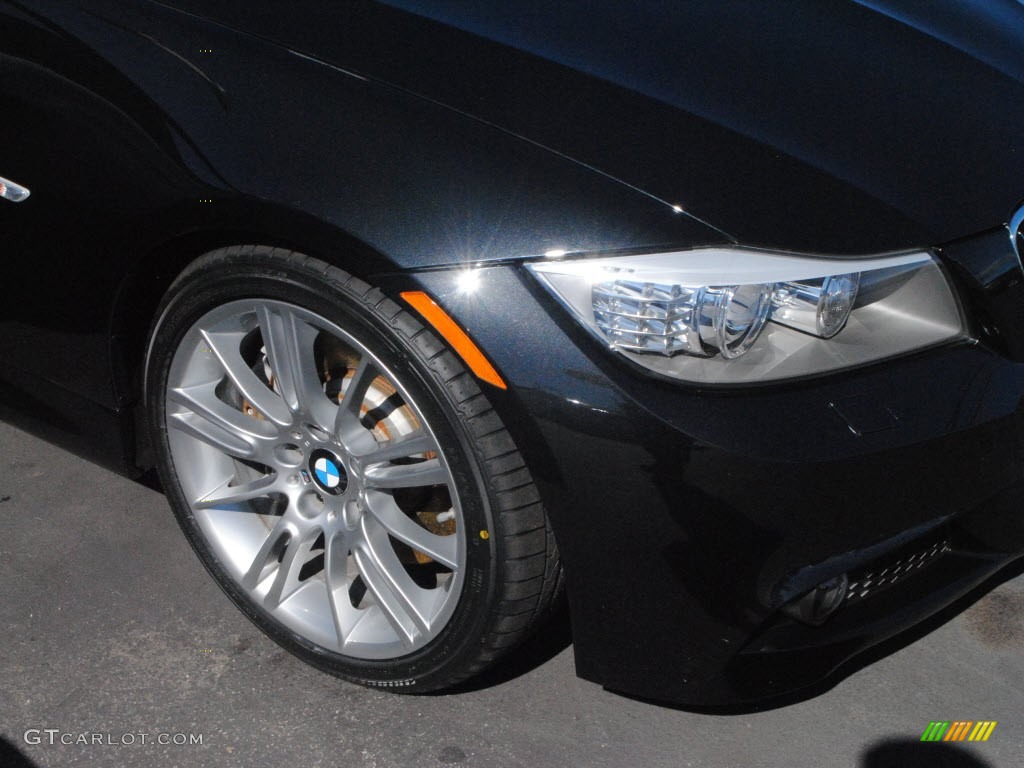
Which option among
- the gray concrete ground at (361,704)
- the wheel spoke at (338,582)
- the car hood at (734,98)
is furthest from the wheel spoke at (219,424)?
the car hood at (734,98)

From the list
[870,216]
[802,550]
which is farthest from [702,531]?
[870,216]

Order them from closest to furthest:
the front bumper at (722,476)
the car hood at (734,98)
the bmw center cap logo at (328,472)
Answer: the front bumper at (722,476) → the car hood at (734,98) → the bmw center cap logo at (328,472)

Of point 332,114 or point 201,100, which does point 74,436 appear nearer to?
point 201,100

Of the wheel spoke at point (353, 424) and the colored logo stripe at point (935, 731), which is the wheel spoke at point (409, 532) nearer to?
the wheel spoke at point (353, 424)

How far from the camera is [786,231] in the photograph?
1704 mm

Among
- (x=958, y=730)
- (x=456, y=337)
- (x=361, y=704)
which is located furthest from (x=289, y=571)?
(x=958, y=730)

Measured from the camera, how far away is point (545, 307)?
1.65 meters

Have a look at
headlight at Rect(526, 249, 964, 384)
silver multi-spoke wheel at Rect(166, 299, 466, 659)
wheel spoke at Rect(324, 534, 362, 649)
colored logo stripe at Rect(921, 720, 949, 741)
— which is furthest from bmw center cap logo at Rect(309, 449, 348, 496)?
colored logo stripe at Rect(921, 720, 949, 741)

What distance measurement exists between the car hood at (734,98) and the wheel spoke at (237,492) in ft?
2.69

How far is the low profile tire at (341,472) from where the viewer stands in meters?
1.77

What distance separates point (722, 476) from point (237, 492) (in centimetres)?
105

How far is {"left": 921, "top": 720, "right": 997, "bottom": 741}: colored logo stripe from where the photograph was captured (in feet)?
6.90

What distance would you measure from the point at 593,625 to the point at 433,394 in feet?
1.55

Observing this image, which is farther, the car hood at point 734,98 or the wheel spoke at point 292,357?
the wheel spoke at point 292,357
